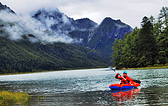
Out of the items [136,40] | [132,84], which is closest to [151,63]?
[136,40]

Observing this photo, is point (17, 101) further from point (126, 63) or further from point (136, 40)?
point (136, 40)

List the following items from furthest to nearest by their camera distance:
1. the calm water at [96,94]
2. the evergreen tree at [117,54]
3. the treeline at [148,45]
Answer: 1. the evergreen tree at [117,54]
2. the treeline at [148,45]
3. the calm water at [96,94]

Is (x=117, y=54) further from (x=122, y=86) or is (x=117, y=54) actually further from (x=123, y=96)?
(x=123, y=96)

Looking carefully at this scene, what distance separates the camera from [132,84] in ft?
127

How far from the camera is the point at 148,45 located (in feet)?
374

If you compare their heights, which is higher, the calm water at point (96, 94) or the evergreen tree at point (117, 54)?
the evergreen tree at point (117, 54)

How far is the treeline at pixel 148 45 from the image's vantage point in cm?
10988

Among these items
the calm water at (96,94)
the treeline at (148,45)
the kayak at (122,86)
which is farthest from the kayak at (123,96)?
the treeline at (148,45)

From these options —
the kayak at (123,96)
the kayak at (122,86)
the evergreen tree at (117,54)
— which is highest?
the evergreen tree at (117,54)

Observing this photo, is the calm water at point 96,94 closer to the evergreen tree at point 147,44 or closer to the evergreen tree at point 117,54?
the evergreen tree at point 147,44

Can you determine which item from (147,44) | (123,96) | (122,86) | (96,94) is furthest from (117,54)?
(123,96)

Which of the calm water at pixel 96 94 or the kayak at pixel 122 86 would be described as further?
the kayak at pixel 122 86

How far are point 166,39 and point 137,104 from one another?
97.9 metres

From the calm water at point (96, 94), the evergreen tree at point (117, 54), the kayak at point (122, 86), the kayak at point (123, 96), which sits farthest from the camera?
the evergreen tree at point (117, 54)
